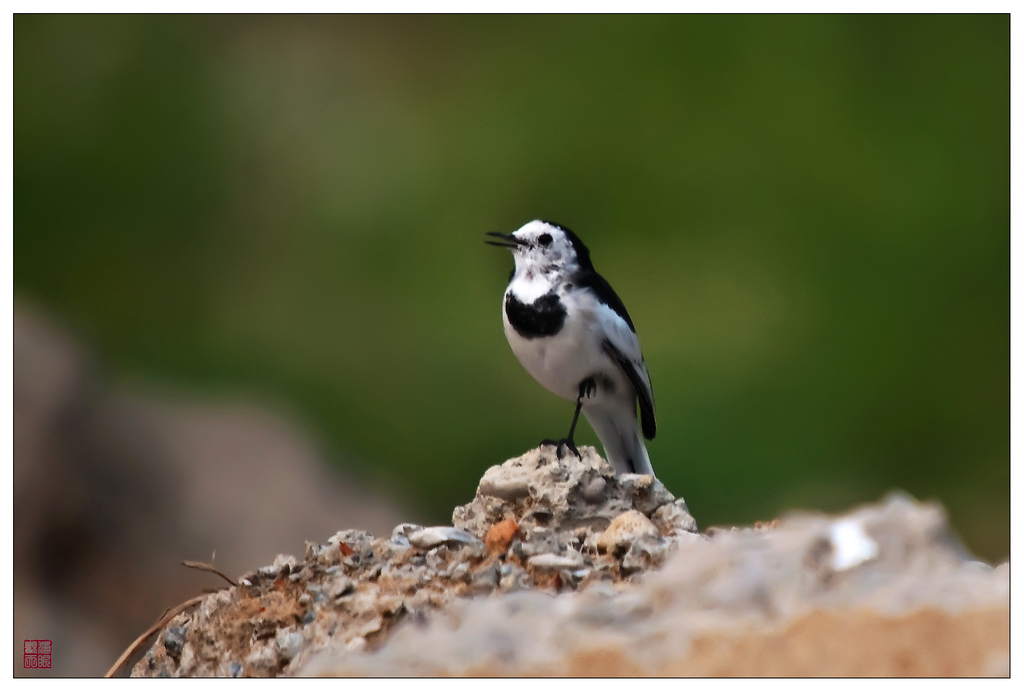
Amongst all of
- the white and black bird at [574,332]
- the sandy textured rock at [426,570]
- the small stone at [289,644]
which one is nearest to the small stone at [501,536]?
the sandy textured rock at [426,570]

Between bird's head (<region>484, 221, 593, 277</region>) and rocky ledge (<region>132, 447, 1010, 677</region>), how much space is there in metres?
0.62

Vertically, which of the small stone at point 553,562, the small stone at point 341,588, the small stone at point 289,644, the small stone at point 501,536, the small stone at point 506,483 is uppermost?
the small stone at point 506,483

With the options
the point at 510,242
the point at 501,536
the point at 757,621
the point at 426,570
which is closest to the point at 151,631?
the point at 426,570

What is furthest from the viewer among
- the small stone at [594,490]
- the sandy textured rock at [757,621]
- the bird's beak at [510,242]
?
the bird's beak at [510,242]

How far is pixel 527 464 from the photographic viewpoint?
2.17 meters

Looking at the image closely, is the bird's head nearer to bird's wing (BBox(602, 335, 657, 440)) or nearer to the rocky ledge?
bird's wing (BBox(602, 335, 657, 440))

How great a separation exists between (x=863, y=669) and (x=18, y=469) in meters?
3.25

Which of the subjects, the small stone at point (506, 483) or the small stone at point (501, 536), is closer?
the small stone at point (501, 536)

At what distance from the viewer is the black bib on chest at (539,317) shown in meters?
2.54

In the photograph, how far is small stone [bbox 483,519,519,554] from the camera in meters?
2.01

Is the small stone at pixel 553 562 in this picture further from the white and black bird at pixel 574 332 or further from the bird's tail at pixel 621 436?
the bird's tail at pixel 621 436

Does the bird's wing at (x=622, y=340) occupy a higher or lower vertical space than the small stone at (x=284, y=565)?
higher

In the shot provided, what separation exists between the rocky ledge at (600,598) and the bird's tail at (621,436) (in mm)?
561

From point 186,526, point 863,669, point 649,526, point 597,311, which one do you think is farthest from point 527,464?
point 186,526
